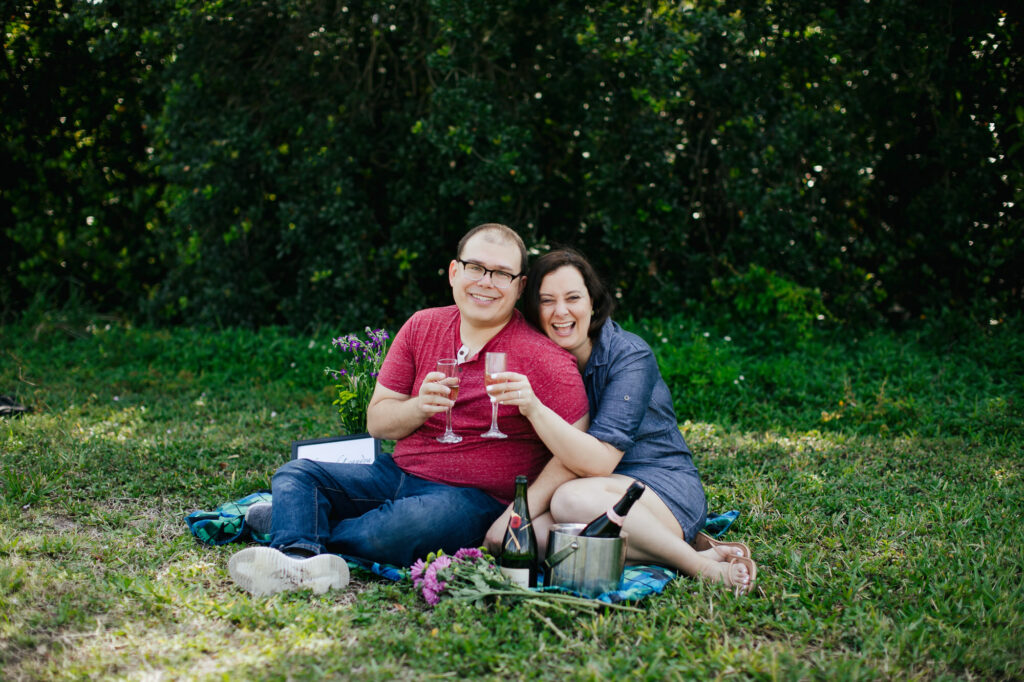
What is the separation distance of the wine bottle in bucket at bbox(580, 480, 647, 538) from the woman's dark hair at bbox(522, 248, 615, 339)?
866 millimetres

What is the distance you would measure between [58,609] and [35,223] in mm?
7374

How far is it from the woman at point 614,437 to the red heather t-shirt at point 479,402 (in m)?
0.13

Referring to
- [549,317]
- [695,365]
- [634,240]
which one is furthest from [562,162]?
[549,317]

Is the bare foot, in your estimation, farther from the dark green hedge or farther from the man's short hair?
the dark green hedge

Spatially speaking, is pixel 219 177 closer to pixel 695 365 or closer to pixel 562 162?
pixel 562 162

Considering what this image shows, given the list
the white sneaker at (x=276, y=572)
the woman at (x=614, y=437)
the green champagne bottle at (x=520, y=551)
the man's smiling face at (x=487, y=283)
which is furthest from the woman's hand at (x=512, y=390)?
the white sneaker at (x=276, y=572)

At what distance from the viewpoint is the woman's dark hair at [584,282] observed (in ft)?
10.9

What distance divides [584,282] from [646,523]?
1016 mm

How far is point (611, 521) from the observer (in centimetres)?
284

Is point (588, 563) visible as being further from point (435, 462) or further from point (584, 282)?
point (584, 282)

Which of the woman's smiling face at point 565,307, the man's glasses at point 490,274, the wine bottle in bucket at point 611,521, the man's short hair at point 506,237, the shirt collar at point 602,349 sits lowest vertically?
the wine bottle in bucket at point 611,521

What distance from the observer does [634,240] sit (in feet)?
23.1

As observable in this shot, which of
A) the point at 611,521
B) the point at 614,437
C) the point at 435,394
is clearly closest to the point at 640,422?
the point at 614,437

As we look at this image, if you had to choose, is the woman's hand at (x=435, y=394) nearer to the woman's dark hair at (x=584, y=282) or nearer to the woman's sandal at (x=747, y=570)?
the woman's dark hair at (x=584, y=282)
